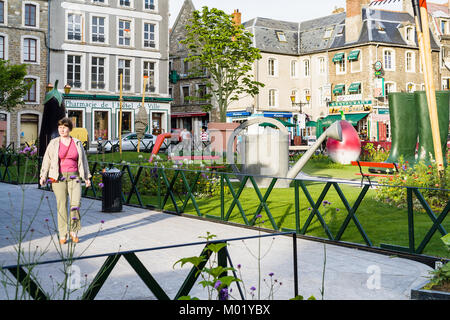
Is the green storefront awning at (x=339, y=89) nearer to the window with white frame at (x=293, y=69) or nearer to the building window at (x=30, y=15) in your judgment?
the window with white frame at (x=293, y=69)

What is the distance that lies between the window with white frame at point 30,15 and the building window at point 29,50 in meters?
1.07

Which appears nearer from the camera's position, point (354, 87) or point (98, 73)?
point (98, 73)

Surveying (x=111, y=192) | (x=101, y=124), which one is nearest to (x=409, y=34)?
(x=101, y=124)

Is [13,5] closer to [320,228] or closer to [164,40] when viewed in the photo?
[164,40]

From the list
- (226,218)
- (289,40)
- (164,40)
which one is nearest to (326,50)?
(289,40)

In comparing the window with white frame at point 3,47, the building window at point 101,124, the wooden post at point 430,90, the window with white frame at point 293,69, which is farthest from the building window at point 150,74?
the wooden post at point 430,90

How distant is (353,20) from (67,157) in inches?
1541

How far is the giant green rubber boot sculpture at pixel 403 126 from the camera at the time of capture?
12.6m

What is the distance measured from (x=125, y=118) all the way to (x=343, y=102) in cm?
1709

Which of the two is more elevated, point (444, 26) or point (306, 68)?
point (444, 26)

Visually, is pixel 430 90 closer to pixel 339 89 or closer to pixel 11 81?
pixel 11 81

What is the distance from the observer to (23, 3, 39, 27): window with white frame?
36.1 metres

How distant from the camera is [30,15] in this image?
36281 mm

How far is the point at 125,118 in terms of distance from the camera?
39406mm
